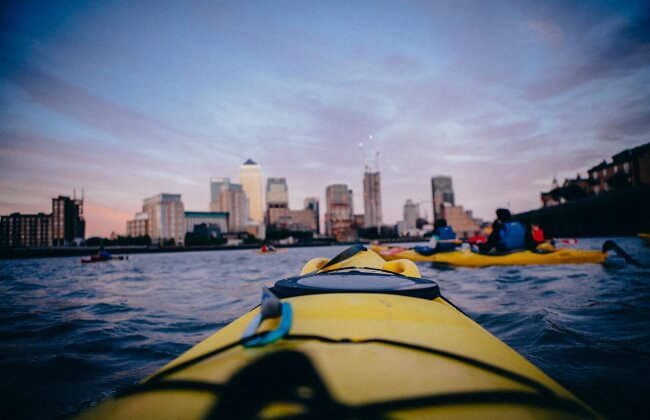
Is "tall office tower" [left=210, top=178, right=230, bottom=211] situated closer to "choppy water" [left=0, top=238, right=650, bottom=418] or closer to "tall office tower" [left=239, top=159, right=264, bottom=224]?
"tall office tower" [left=239, top=159, right=264, bottom=224]

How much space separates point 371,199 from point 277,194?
53.1 m

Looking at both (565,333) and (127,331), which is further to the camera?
(127,331)

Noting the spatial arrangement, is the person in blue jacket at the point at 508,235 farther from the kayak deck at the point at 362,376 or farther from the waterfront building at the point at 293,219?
the waterfront building at the point at 293,219

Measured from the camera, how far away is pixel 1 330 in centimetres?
373

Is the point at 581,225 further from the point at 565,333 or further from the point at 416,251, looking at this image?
the point at 565,333

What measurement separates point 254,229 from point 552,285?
465ft

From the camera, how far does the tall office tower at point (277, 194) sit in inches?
7046

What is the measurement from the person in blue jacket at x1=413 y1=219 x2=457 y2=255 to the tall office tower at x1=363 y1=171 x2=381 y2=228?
147205 mm

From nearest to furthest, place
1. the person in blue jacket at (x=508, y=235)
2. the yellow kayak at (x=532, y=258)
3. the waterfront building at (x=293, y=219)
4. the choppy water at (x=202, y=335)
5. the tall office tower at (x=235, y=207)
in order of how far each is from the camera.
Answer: the choppy water at (x=202, y=335) → the yellow kayak at (x=532, y=258) → the person in blue jacket at (x=508, y=235) → the tall office tower at (x=235, y=207) → the waterfront building at (x=293, y=219)

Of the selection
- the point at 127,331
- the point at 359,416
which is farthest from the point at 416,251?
the point at 359,416

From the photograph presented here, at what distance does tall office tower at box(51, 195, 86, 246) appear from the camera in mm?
76500

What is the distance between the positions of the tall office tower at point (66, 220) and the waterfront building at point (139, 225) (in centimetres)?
5935

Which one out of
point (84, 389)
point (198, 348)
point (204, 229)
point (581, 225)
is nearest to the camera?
point (198, 348)

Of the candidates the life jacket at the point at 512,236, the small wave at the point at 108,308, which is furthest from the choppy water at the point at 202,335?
the life jacket at the point at 512,236
